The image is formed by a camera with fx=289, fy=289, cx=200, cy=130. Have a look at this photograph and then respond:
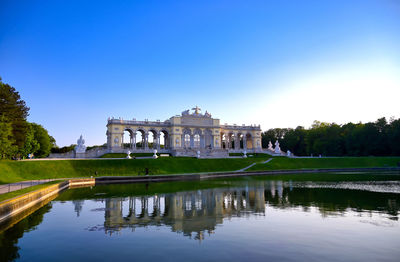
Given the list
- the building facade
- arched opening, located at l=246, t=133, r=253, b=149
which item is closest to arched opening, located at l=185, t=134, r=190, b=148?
the building facade

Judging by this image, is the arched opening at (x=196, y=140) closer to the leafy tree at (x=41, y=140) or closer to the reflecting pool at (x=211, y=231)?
the leafy tree at (x=41, y=140)

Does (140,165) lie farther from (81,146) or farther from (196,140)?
(196,140)

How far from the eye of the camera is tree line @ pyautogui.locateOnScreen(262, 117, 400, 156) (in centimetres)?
8594

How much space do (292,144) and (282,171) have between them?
66377 millimetres

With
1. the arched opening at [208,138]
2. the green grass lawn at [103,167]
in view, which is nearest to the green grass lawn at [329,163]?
the green grass lawn at [103,167]

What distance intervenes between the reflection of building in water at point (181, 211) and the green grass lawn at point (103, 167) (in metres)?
23.1

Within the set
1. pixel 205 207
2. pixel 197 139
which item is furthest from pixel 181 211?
pixel 197 139

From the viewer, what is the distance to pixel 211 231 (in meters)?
13.5

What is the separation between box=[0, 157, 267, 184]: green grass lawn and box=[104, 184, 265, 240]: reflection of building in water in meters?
23.1

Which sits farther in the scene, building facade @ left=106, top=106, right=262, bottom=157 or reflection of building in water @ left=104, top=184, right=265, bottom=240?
building facade @ left=106, top=106, right=262, bottom=157

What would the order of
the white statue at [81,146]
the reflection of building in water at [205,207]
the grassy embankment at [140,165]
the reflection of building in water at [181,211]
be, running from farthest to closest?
1. the white statue at [81,146]
2. the grassy embankment at [140,165]
3. the reflection of building in water at [205,207]
4. the reflection of building in water at [181,211]

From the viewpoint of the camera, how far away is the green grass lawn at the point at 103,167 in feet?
141

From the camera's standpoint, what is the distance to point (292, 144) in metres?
117

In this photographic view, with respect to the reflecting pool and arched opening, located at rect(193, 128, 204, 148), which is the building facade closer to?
arched opening, located at rect(193, 128, 204, 148)
